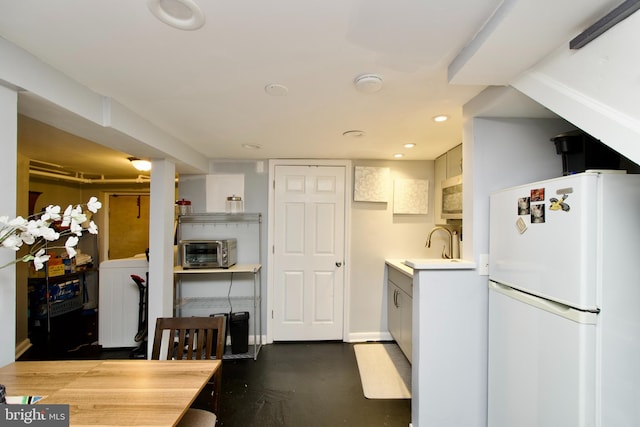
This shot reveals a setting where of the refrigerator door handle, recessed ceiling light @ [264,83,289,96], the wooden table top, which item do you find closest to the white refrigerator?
the refrigerator door handle

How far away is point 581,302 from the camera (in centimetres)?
109

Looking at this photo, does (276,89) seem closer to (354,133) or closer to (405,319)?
(354,133)

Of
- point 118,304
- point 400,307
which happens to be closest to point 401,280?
point 400,307

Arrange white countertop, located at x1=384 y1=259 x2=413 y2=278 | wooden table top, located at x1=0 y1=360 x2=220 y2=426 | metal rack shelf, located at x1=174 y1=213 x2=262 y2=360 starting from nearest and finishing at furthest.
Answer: wooden table top, located at x1=0 y1=360 x2=220 y2=426, white countertop, located at x1=384 y1=259 x2=413 y2=278, metal rack shelf, located at x1=174 y1=213 x2=262 y2=360

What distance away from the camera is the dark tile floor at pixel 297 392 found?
6.91 ft

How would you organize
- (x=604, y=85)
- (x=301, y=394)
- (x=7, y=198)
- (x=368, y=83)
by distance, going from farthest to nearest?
(x=301, y=394), (x=368, y=83), (x=7, y=198), (x=604, y=85)

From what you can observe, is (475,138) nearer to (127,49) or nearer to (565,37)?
(565,37)

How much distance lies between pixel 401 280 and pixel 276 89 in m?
2.19

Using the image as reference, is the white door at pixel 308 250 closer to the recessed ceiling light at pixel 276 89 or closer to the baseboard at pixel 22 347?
the recessed ceiling light at pixel 276 89

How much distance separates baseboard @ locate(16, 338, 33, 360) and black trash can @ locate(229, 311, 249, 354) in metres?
2.10

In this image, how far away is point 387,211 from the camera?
3477mm

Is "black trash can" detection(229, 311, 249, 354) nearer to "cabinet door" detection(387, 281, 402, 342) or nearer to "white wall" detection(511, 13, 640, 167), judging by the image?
Answer: "cabinet door" detection(387, 281, 402, 342)

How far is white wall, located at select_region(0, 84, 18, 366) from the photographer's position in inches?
46.7

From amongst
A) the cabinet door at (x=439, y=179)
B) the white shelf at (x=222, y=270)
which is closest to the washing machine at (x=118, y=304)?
the white shelf at (x=222, y=270)
